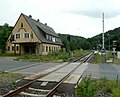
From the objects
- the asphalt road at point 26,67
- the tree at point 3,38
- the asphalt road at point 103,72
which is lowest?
the asphalt road at point 103,72

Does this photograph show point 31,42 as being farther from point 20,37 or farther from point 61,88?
point 61,88

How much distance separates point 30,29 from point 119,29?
101 metres

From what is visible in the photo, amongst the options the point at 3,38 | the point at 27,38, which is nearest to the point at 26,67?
the point at 27,38

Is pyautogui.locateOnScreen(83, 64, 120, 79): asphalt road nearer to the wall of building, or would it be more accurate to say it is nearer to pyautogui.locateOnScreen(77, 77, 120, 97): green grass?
pyautogui.locateOnScreen(77, 77, 120, 97): green grass

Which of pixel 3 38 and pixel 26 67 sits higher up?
pixel 3 38

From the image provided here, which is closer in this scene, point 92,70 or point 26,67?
point 92,70

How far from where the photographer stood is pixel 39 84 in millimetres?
12508

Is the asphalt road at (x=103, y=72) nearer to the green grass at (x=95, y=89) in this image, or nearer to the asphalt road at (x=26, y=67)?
the asphalt road at (x=26, y=67)

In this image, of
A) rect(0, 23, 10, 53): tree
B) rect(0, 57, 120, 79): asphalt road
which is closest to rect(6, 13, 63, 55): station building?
rect(0, 23, 10, 53): tree

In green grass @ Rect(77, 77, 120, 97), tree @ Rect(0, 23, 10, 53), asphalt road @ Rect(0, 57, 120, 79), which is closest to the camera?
green grass @ Rect(77, 77, 120, 97)

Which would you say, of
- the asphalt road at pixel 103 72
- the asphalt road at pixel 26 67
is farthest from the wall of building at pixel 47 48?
the asphalt road at pixel 103 72

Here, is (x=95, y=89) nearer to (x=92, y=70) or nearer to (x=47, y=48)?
(x=92, y=70)

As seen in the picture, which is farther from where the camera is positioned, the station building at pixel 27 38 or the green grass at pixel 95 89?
the station building at pixel 27 38

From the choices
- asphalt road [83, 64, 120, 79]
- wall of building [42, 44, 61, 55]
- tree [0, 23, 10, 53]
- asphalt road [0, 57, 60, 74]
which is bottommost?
asphalt road [83, 64, 120, 79]
